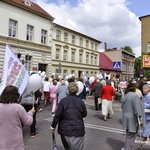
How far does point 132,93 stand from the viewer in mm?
5488

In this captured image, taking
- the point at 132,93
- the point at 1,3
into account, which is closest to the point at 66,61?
the point at 1,3

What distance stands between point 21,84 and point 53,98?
6293 millimetres

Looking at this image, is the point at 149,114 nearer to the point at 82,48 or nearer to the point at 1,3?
the point at 1,3

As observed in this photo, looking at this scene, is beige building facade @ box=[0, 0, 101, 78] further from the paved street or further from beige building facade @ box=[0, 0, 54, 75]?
the paved street

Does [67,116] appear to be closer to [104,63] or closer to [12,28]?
[12,28]

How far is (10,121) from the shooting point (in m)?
3.47

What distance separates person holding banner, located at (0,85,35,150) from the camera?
11.3 ft

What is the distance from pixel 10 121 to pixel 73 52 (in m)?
37.4

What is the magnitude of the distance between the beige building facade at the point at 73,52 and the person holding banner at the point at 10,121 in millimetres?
28724

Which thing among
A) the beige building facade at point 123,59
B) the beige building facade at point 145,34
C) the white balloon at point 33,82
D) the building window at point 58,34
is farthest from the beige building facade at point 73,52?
the white balloon at point 33,82

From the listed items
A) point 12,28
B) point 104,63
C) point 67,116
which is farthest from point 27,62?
point 104,63

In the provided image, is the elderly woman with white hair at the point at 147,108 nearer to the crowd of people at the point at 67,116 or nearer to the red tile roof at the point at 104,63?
the crowd of people at the point at 67,116

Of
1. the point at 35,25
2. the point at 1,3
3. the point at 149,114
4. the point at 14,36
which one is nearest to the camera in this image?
the point at 149,114

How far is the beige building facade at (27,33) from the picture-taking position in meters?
26.6
